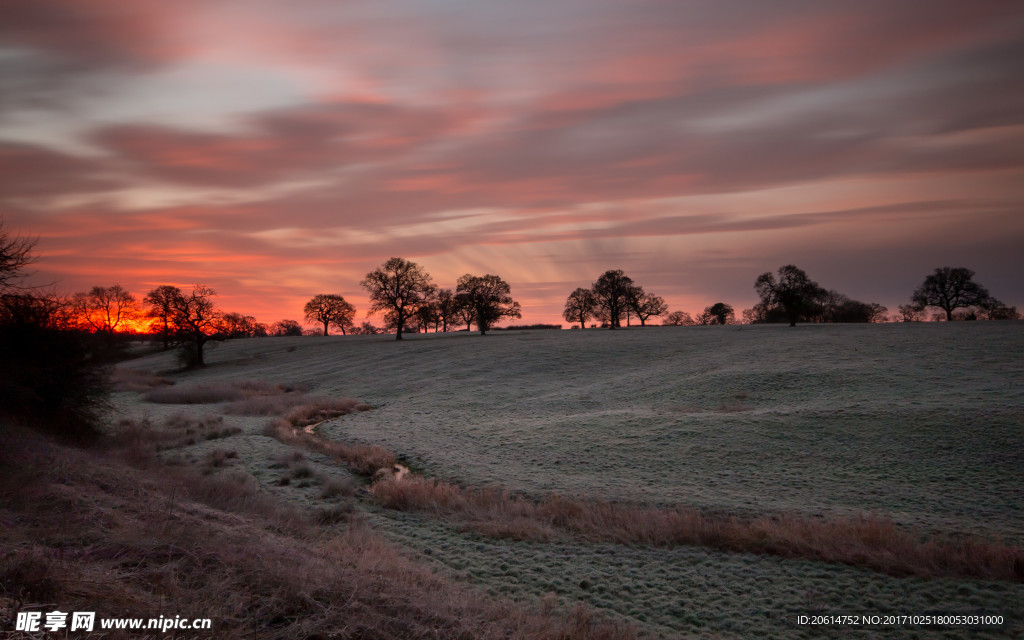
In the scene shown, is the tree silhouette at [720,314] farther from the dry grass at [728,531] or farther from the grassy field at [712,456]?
the dry grass at [728,531]

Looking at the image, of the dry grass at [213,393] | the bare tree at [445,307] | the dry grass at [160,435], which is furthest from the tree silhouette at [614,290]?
the dry grass at [160,435]

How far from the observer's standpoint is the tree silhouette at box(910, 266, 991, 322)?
233 ft

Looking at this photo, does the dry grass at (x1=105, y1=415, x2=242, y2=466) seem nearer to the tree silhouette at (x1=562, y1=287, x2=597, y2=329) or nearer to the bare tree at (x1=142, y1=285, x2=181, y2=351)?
the bare tree at (x1=142, y1=285, x2=181, y2=351)

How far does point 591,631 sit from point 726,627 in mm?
2251

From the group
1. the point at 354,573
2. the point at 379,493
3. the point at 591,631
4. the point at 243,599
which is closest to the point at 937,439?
the point at 591,631

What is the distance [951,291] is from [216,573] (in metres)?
91.2

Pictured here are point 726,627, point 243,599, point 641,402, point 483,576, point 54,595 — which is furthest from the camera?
point 641,402

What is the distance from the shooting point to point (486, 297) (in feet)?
255

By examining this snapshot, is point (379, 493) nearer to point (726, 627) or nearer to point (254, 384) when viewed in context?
point (726, 627)

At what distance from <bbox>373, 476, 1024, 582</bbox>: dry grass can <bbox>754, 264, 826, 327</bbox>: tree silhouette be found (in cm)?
5686

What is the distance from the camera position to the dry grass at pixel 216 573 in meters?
5.43

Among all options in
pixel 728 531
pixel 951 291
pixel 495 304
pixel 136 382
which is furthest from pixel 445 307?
pixel 728 531

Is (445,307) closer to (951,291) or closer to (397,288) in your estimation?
(397,288)

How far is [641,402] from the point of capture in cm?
2923
